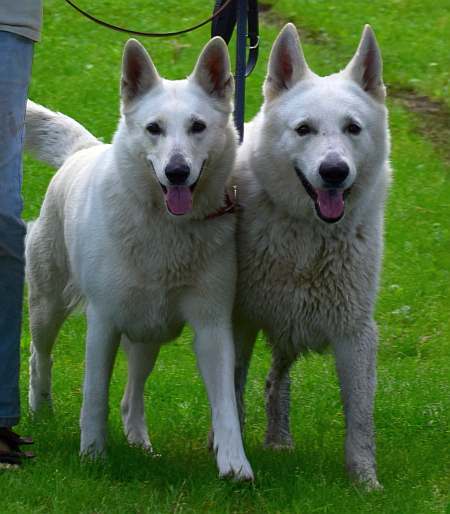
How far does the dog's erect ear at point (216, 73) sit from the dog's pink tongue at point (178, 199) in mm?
595

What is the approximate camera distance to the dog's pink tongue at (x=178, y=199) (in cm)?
509

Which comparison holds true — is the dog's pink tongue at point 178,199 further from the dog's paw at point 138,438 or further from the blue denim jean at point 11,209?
the dog's paw at point 138,438

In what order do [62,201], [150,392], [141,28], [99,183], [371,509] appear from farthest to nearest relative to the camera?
[141,28]
[150,392]
[62,201]
[99,183]
[371,509]

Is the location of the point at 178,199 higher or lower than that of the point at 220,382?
higher

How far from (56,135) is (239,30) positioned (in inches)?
51.0

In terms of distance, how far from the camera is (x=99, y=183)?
218 inches

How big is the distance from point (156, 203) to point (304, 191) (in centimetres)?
71

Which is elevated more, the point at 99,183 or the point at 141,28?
the point at 99,183

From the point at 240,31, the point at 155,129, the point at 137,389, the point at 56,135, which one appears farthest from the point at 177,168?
the point at 56,135

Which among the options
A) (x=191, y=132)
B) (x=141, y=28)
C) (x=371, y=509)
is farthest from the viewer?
(x=141, y=28)

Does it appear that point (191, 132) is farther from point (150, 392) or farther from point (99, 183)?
point (150, 392)

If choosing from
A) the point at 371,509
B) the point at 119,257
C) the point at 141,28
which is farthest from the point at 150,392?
the point at 141,28

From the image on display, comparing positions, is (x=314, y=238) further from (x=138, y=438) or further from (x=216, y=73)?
(x=138, y=438)

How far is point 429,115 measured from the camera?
15.0 meters
